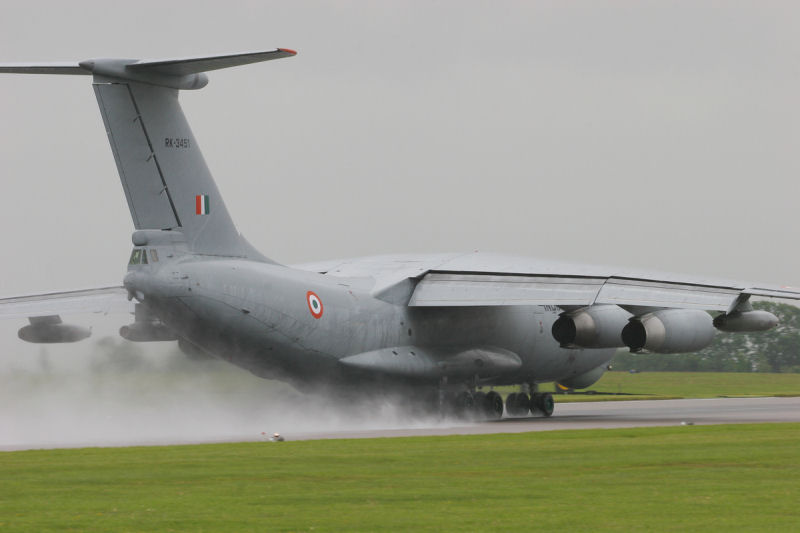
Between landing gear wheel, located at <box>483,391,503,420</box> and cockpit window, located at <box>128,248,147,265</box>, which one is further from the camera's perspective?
landing gear wheel, located at <box>483,391,503,420</box>

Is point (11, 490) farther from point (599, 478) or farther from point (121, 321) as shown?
point (121, 321)

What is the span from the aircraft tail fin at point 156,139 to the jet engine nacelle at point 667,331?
810 centimetres

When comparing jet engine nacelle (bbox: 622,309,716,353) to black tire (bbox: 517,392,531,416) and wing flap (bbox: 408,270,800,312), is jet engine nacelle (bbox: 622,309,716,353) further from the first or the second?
black tire (bbox: 517,392,531,416)

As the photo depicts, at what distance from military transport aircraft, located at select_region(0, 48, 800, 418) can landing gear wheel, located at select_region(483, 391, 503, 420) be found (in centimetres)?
3

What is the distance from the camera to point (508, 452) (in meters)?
15.2

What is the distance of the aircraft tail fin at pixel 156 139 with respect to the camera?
59.6 feet

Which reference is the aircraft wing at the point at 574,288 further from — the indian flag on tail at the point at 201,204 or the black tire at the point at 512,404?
the indian flag on tail at the point at 201,204

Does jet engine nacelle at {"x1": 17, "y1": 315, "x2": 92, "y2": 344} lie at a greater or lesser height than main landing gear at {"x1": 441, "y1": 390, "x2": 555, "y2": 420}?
greater

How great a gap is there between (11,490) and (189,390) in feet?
28.0

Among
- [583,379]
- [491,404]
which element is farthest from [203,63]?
[583,379]

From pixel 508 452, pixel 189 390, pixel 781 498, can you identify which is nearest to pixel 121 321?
pixel 189 390

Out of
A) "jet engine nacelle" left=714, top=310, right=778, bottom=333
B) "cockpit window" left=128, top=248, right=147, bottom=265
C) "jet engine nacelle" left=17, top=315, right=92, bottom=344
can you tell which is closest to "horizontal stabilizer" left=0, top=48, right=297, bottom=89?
"cockpit window" left=128, top=248, right=147, bottom=265

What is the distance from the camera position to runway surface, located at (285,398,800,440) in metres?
20.5

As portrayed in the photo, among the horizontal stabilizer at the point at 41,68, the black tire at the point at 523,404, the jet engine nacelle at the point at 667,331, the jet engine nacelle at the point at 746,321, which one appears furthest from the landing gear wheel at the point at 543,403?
the horizontal stabilizer at the point at 41,68
